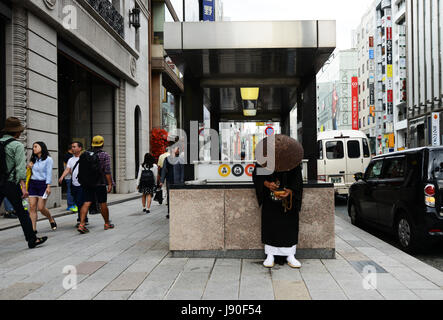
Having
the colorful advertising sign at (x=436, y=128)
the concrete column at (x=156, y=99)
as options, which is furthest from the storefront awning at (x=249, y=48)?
the colorful advertising sign at (x=436, y=128)

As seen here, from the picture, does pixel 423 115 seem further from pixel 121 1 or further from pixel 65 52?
pixel 65 52

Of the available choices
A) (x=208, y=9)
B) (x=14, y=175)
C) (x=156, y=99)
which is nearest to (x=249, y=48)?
(x=14, y=175)

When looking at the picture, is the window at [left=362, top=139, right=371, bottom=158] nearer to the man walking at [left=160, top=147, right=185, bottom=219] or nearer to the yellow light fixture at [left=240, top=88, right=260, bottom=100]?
the yellow light fixture at [left=240, top=88, right=260, bottom=100]

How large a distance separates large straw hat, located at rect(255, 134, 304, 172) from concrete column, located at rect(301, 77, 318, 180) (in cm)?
269

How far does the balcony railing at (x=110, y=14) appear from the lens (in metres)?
16.1

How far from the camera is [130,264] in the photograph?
5.09 meters

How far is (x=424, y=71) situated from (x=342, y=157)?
23318 millimetres

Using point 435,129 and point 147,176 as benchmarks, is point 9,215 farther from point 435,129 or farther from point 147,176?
point 435,129

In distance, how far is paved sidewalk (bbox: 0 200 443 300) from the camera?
383 centimetres

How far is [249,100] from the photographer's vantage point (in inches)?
450

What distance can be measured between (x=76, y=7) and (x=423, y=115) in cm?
2845

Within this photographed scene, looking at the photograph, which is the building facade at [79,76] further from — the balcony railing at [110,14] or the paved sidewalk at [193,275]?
the paved sidewalk at [193,275]
